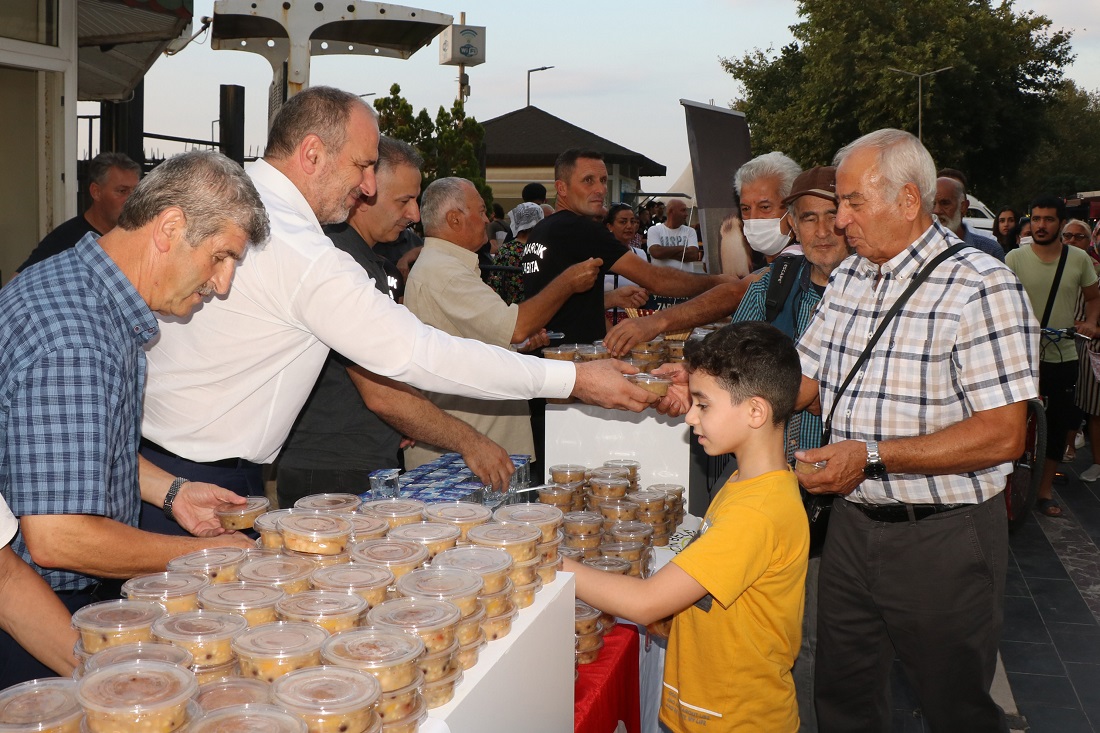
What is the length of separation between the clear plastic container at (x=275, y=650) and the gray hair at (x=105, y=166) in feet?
17.3

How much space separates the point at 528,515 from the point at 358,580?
0.54 meters

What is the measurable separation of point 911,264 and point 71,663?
2459mm

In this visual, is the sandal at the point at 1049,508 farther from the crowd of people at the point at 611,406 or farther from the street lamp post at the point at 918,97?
the street lamp post at the point at 918,97

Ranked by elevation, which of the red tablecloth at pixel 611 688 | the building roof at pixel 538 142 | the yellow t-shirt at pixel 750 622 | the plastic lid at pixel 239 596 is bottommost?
the red tablecloth at pixel 611 688

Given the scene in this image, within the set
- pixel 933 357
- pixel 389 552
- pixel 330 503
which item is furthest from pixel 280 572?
pixel 933 357

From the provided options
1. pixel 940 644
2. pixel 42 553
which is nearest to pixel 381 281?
pixel 42 553

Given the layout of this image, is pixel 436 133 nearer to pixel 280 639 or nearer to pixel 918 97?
pixel 280 639

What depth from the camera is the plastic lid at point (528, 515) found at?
2174mm

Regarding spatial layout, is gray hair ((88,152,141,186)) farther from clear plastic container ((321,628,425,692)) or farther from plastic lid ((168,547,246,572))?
clear plastic container ((321,628,425,692))

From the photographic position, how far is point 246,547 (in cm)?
206

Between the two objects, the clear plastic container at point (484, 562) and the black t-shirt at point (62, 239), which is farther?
the black t-shirt at point (62, 239)

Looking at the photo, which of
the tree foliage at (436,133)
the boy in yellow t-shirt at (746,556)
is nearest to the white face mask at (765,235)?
the boy in yellow t-shirt at (746,556)

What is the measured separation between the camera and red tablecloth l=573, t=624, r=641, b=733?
245 cm

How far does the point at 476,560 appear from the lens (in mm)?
1933
